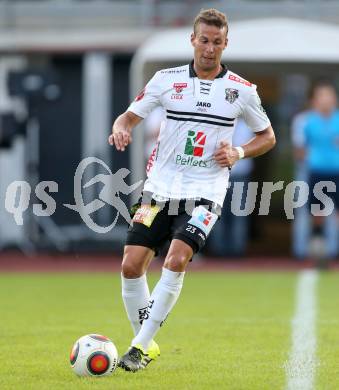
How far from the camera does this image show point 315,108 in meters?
16.0

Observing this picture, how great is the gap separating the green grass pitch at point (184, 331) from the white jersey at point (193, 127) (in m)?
1.16

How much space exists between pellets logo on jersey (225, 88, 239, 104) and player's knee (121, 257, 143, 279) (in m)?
1.21

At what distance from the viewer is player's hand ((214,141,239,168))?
7.30m

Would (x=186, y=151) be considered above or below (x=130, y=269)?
above

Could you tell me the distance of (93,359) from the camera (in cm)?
688

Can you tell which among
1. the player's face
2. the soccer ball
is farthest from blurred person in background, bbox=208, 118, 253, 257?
the soccer ball

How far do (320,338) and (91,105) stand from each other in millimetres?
12780

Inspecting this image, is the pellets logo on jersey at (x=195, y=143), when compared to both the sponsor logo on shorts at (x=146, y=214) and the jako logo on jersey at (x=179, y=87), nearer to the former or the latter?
the jako logo on jersey at (x=179, y=87)

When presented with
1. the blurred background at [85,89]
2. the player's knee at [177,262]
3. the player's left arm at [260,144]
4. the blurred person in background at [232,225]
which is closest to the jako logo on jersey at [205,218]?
the player's knee at [177,262]

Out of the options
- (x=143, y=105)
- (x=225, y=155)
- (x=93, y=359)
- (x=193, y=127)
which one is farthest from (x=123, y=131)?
(x=93, y=359)

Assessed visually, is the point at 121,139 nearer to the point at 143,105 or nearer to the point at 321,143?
the point at 143,105

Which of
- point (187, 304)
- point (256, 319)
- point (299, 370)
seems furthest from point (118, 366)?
point (187, 304)

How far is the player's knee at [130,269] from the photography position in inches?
290

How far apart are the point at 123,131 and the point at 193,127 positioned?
0.46 metres
